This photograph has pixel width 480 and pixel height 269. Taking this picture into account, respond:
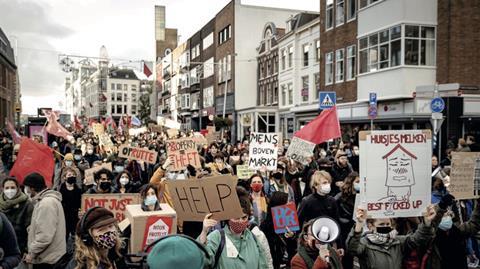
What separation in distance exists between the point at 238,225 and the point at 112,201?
2490 millimetres

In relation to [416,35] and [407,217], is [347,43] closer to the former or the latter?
[416,35]

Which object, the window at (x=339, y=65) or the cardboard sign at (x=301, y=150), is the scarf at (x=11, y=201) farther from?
the window at (x=339, y=65)

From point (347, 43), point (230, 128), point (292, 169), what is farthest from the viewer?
point (230, 128)

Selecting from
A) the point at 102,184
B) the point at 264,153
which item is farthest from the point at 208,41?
the point at 102,184

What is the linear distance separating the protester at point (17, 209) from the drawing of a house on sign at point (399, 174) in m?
4.07

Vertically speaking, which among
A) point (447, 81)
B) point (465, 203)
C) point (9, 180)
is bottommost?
point (465, 203)

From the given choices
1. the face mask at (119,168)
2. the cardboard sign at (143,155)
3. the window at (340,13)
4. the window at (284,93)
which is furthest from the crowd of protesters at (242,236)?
the window at (284,93)

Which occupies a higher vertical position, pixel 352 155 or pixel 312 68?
pixel 312 68

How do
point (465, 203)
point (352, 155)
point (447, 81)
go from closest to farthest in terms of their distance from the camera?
point (465, 203)
point (352, 155)
point (447, 81)

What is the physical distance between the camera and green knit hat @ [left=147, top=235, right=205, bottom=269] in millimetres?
2031

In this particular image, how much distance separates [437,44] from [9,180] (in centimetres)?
1853

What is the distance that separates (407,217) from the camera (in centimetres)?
473

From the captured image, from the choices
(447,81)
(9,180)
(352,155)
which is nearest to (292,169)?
(352,155)

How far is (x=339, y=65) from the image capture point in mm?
25344
